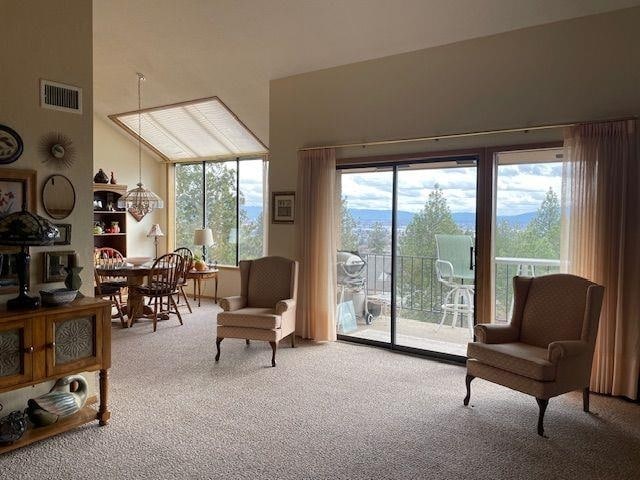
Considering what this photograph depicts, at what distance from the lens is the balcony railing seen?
4613 mm

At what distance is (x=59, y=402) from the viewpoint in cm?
310

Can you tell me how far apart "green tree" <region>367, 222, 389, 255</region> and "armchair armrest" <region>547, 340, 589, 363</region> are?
91.6 inches

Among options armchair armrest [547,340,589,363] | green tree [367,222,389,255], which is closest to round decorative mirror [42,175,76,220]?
green tree [367,222,389,255]

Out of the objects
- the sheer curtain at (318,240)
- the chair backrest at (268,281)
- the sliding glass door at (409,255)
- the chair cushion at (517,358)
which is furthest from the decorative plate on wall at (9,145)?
the chair cushion at (517,358)

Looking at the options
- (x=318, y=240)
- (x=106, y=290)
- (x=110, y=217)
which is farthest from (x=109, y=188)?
(x=318, y=240)

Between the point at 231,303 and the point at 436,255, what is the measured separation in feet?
7.18

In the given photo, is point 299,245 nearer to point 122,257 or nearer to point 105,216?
point 122,257

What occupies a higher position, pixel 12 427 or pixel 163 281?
pixel 163 281

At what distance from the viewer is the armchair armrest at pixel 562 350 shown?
10.4ft

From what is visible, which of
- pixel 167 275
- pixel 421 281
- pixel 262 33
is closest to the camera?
pixel 262 33

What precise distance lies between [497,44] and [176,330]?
15.6 ft

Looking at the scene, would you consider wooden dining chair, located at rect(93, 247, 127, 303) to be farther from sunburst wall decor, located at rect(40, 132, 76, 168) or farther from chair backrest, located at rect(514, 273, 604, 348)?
chair backrest, located at rect(514, 273, 604, 348)

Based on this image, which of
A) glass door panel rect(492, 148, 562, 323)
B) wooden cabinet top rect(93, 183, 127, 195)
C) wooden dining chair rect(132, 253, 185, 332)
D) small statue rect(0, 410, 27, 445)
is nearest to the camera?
small statue rect(0, 410, 27, 445)

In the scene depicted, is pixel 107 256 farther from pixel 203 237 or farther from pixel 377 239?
pixel 377 239
